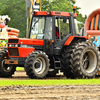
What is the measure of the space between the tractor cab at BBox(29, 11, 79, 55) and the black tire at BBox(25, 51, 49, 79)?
2.77 feet

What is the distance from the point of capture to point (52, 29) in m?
13.2

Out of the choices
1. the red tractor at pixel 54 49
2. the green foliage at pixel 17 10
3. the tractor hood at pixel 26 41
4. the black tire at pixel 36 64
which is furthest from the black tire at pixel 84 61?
the green foliage at pixel 17 10

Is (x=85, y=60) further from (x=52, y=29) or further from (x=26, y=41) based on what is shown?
(x=26, y=41)

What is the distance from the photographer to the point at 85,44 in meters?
13.3

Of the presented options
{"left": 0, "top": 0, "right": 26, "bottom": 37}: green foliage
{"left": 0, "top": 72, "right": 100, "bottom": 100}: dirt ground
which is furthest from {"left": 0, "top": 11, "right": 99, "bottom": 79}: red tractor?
{"left": 0, "top": 0, "right": 26, "bottom": 37}: green foliage

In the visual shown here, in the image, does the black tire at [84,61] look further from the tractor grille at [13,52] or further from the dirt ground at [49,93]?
the dirt ground at [49,93]

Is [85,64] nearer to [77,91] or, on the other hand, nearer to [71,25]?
[71,25]

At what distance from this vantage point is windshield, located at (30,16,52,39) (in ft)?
43.5

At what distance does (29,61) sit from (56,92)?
3.72 meters

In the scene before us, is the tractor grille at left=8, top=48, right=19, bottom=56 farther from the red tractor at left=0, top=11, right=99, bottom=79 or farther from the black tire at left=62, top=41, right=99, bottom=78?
the black tire at left=62, top=41, right=99, bottom=78

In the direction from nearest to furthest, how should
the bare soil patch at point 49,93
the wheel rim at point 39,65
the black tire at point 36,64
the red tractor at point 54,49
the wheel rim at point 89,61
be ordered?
the bare soil patch at point 49,93 < the black tire at point 36,64 < the wheel rim at point 39,65 < the red tractor at point 54,49 < the wheel rim at point 89,61

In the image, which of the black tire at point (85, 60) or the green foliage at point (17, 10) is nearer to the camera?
the black tire at point (85, 60)

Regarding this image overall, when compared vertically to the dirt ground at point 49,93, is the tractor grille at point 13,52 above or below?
above

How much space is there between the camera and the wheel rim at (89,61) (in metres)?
13.6
